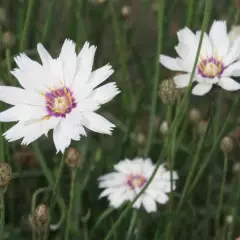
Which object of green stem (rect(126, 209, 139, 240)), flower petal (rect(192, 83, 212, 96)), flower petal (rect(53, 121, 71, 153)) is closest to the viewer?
flower petal (rect(53, 121, 71, 153))

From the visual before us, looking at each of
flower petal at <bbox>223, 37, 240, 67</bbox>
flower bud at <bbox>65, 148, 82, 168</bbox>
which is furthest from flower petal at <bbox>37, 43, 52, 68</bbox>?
flower petal at <bbox>223, 37, 240, 67</bbox>

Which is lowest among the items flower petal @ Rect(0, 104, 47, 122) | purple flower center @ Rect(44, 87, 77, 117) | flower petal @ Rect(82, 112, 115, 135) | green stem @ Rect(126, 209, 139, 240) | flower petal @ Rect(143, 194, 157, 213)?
green stem @ Rect(126, 209, 139, 240)

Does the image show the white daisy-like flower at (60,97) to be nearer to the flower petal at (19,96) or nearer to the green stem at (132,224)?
the flower petal at (19,96)

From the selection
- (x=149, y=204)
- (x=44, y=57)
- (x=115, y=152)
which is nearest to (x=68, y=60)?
(x=44, y=57)

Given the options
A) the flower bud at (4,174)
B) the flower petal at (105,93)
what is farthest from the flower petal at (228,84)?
the flower bud at (4,174)

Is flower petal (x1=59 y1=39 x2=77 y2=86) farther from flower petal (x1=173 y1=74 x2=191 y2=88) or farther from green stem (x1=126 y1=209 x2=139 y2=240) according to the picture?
green stem (x1=126 y1=209 x2=139 y2=240)

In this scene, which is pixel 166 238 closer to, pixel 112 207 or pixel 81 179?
pixel 112 207
